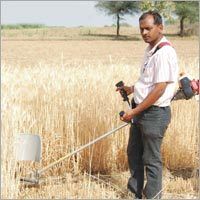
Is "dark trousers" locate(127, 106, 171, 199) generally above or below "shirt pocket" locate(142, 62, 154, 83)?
below

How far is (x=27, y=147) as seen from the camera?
3586 millimetres

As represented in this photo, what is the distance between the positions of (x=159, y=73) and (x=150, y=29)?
0.37 metres

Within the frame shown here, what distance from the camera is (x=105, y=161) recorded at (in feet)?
15.3

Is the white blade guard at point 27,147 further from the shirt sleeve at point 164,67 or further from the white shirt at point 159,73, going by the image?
the shirt sleeve at point 164,67

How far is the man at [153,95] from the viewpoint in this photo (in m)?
3.30

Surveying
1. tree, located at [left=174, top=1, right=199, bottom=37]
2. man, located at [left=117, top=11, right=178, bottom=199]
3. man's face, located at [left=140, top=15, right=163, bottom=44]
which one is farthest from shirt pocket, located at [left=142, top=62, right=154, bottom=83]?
tree, located at [left=174, top=1, right=199, bottom=37]

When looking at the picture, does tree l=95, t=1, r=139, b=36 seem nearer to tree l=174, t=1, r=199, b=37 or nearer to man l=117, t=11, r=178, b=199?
tree l=174, t=1, r=199, b=37

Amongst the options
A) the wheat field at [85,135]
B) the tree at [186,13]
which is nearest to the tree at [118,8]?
the tree at [186,13]

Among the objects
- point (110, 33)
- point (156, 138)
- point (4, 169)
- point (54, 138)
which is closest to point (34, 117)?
point (54, 138)

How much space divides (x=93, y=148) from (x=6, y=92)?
1074 millimetres

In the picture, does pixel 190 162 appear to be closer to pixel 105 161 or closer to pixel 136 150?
pixel 105 161

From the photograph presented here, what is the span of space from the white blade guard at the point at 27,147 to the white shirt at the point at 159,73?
88 cm

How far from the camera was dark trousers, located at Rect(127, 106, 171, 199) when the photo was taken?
3.44 metres

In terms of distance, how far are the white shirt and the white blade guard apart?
884 millimetres
